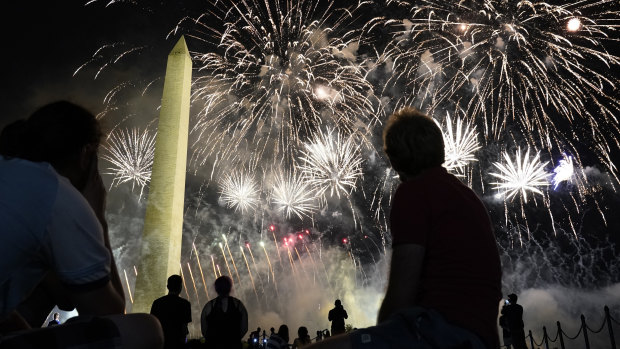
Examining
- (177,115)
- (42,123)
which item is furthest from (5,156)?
(177,115)

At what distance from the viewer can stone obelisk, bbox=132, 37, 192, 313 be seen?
16.5 metres

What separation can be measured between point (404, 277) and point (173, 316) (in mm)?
4242

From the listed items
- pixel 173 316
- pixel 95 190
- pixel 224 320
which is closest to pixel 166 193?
pixel 173 316

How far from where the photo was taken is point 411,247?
191 cm

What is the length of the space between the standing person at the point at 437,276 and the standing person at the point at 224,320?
390 centimetres

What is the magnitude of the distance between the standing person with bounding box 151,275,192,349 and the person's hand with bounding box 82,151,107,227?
11.5 feet

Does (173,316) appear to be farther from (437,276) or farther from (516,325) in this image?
(516,325)

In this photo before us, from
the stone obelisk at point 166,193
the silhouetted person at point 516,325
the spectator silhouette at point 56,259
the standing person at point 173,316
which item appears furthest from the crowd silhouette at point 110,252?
the stone obelisk at point 166,193

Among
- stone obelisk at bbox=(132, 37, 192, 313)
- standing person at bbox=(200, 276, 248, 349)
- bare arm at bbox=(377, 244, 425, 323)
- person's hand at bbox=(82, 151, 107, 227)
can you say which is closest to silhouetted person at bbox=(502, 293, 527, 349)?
standing person at bbox=(200, 276, 248, 349)

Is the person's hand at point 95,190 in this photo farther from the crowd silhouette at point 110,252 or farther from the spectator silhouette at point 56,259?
the spectator silhouette at point 56,259

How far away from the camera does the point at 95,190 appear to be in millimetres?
2174

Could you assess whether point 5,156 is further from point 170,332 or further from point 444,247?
point 170,332

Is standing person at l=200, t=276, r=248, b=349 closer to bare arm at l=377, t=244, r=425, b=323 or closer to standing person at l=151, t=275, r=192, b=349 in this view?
standing person at l=151, t=275, r=192, b=349

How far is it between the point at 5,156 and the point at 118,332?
2.60ft
